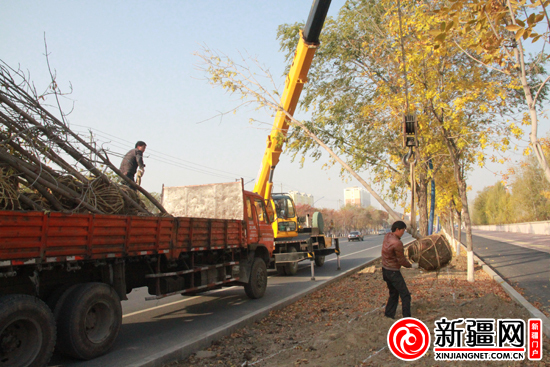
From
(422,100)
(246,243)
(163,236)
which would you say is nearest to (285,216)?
(246,243)

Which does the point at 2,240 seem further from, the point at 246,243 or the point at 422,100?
the point at 422,100

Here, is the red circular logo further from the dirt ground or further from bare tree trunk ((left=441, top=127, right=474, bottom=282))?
bare tree trunk ((left=441, top=127, right=474, bottom=282))

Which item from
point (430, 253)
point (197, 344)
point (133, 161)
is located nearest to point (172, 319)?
point (197, 344)

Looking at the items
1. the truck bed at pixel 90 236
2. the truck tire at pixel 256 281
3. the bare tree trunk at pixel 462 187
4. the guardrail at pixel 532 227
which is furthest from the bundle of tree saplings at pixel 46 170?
the guardrail at pixel 532 227

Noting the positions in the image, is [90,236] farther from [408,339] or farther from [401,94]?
[401,94]

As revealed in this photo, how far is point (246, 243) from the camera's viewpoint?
1023 centimetres

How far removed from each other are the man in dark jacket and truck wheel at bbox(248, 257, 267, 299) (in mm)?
3808

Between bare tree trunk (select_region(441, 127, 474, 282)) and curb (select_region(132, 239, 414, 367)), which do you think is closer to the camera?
curb (select_region(132, 239, 414, 367))

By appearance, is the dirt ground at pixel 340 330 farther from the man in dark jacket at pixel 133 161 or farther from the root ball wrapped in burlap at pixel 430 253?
the man in dark jacket at pixel 133 161

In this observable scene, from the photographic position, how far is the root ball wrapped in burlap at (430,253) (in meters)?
7.99

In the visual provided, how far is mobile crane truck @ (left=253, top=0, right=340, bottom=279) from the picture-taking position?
11.4 m

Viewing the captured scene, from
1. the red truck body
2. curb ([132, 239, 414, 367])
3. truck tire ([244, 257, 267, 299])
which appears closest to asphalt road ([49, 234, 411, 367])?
curb ([132, 239, 414, 367])

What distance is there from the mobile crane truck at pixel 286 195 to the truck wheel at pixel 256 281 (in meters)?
2.71

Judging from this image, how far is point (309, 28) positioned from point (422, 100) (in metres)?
3.60
